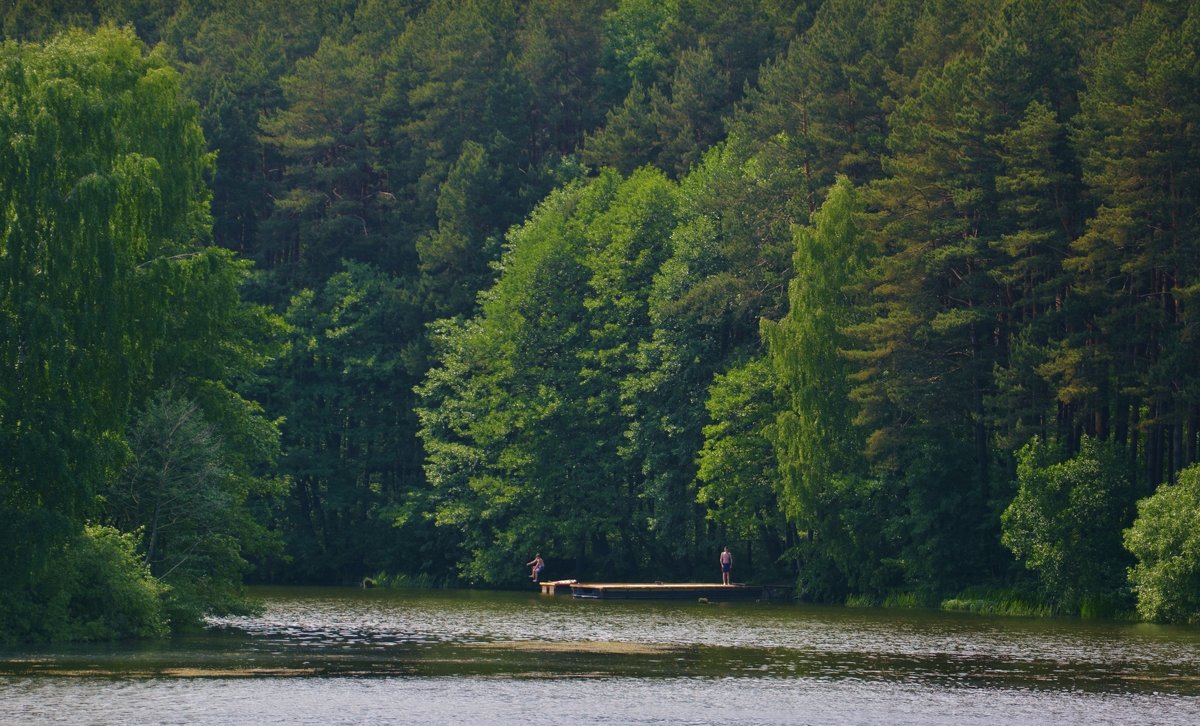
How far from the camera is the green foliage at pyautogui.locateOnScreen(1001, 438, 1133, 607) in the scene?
6306 centimetres

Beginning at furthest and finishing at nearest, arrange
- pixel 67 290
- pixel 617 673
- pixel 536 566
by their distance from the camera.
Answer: pixel 536 566, pixel 67 290, pixel 617 673

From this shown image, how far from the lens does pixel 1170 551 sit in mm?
57156

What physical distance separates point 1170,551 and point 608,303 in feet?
126

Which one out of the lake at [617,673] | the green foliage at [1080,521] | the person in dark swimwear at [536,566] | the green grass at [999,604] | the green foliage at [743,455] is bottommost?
the lake at [617,673]

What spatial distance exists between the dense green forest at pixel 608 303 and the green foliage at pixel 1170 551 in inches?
5.3

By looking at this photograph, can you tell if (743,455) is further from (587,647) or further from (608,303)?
(587,647)

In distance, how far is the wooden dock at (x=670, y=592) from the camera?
250 ft

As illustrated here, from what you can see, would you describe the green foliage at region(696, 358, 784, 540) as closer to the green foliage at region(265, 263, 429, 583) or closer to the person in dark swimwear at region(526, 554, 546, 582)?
the person in dark swimwear at region(526, 554, 546, 582)

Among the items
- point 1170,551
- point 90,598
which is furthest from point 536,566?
point 90,598

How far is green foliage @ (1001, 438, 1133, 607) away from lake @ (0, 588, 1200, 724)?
5196 millimetres

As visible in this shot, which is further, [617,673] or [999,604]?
[999,604]

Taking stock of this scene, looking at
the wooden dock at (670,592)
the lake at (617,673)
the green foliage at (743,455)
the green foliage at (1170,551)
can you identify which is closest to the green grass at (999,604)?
the green foliage at (1170,551)

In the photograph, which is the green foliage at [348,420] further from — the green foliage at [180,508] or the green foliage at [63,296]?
the green foliage at [63,296]

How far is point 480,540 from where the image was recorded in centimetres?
8988
